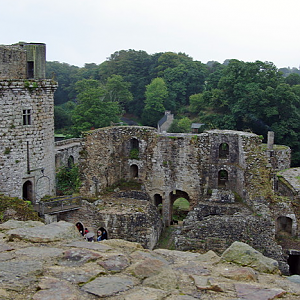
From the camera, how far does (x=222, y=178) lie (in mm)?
24266

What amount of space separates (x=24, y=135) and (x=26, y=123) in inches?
24.4

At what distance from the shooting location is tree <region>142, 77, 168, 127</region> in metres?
62.9

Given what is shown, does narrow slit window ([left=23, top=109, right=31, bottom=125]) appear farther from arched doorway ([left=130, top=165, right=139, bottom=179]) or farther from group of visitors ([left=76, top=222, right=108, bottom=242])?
arched doorway ([left=130, top=165, right=139, bottom=179])

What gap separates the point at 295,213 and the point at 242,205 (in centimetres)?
277

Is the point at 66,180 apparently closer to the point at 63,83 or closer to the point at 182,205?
the point at 182,205

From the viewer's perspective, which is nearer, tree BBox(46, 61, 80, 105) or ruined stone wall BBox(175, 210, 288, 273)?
ruined stone wall BBox(175, 210, 288, 273)

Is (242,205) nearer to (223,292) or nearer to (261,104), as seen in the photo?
(223,292)

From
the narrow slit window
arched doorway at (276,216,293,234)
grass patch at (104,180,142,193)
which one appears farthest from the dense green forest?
arched doorway at (276,216,293,234)

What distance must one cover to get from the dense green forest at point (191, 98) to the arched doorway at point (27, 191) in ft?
20.2

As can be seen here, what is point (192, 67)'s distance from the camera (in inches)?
2813

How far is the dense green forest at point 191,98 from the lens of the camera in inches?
1695

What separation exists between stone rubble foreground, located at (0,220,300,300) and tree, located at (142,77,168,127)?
56655mm

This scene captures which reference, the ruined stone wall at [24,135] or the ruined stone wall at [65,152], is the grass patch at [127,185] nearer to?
the ruined stone wall at [24,135]

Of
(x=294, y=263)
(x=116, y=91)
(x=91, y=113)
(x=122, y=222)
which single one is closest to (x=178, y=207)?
(x=122, y=222)
